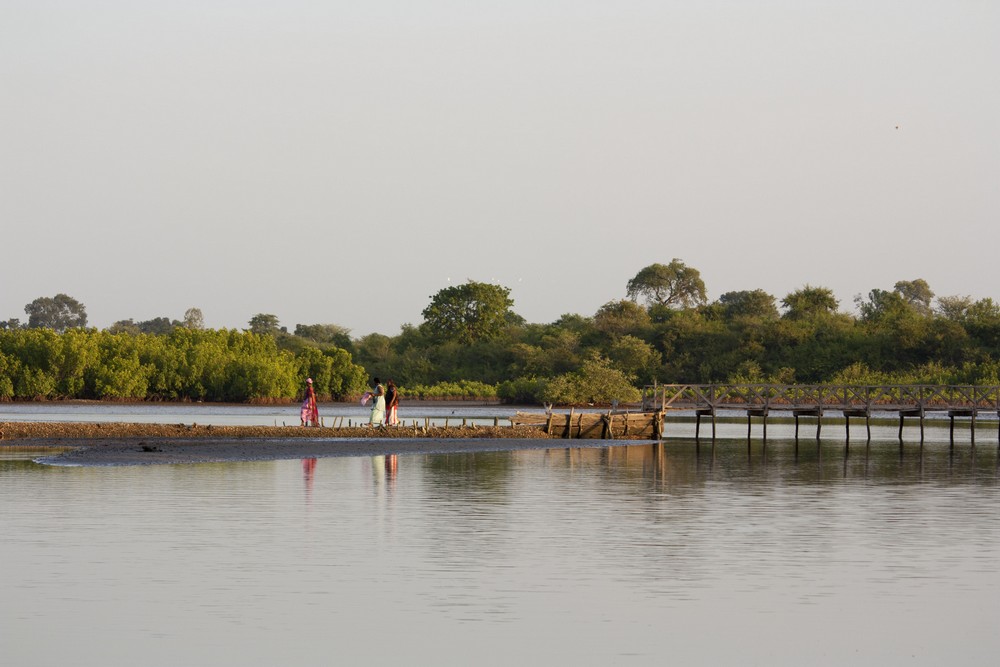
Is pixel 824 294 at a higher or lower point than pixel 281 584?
higher

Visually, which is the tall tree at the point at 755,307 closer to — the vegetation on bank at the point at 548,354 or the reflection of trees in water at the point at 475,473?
the vegetation on bank at the point at 548,354

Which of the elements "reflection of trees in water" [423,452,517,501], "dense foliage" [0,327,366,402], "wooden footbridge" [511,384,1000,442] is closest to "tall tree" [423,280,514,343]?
"dense foliage" [0,327,366,402]

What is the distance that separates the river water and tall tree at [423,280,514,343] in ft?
376

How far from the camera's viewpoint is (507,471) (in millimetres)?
43062

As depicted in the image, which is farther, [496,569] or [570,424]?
[570,424]

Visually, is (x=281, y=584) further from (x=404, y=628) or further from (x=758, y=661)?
(x=758, y=661)

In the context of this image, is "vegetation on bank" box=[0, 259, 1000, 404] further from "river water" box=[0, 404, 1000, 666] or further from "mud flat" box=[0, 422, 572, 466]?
"river water" box=[0, 404, 1000, 666]

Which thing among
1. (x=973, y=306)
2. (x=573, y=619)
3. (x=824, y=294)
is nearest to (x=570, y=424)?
(x=573, y=619)

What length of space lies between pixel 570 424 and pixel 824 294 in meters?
87.4

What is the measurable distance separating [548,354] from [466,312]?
20582 millimetres

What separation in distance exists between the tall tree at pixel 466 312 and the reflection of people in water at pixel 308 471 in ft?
→ 354

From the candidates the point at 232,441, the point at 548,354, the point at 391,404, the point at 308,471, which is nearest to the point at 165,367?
the point at 548,354

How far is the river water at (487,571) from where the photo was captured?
15758 mm

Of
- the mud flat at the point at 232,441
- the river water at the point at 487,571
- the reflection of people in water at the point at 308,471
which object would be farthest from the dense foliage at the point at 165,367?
the river water at the point at 487,571
